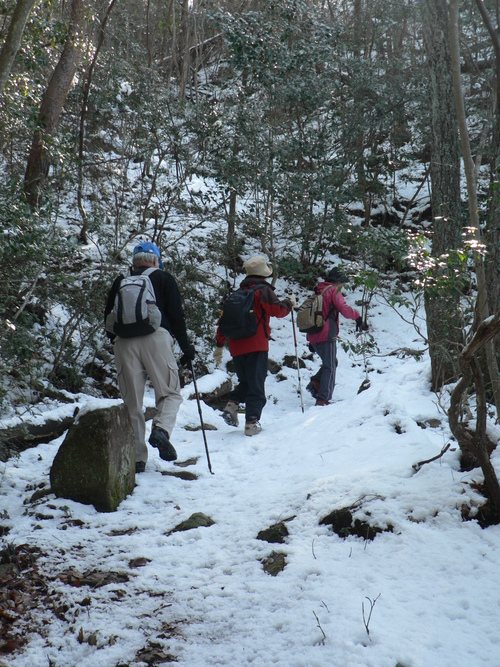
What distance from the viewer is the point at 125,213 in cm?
1010

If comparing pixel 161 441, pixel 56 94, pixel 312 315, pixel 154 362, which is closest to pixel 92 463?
pixel 161 441

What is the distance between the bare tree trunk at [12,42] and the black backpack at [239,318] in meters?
3.37

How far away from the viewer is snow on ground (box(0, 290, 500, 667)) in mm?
2385

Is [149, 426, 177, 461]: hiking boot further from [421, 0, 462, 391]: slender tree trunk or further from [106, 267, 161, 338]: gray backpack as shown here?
[421, 0, 462, 391]: slender tree trunk

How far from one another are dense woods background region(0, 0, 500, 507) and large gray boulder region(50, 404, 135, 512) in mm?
1167

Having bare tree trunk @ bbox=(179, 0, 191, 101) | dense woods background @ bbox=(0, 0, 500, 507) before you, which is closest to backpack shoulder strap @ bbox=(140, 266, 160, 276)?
dense woods background @ bbox=(0, 0, 500, 507)

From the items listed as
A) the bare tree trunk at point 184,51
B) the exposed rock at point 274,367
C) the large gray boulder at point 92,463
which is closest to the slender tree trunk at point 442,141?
the large gray boulder at point 92,463

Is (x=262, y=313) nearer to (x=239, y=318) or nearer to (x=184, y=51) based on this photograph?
(x=239, y=318)

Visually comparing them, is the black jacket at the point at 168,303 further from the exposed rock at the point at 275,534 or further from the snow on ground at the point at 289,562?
the exposed rock at the point at 275,534

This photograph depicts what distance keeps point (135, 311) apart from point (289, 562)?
8.39 feet

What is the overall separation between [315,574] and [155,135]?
31.5 ft

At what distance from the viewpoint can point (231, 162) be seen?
11.6 meters

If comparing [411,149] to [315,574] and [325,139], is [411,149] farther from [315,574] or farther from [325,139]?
[315,574]

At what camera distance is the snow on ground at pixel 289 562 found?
2.38 meters
